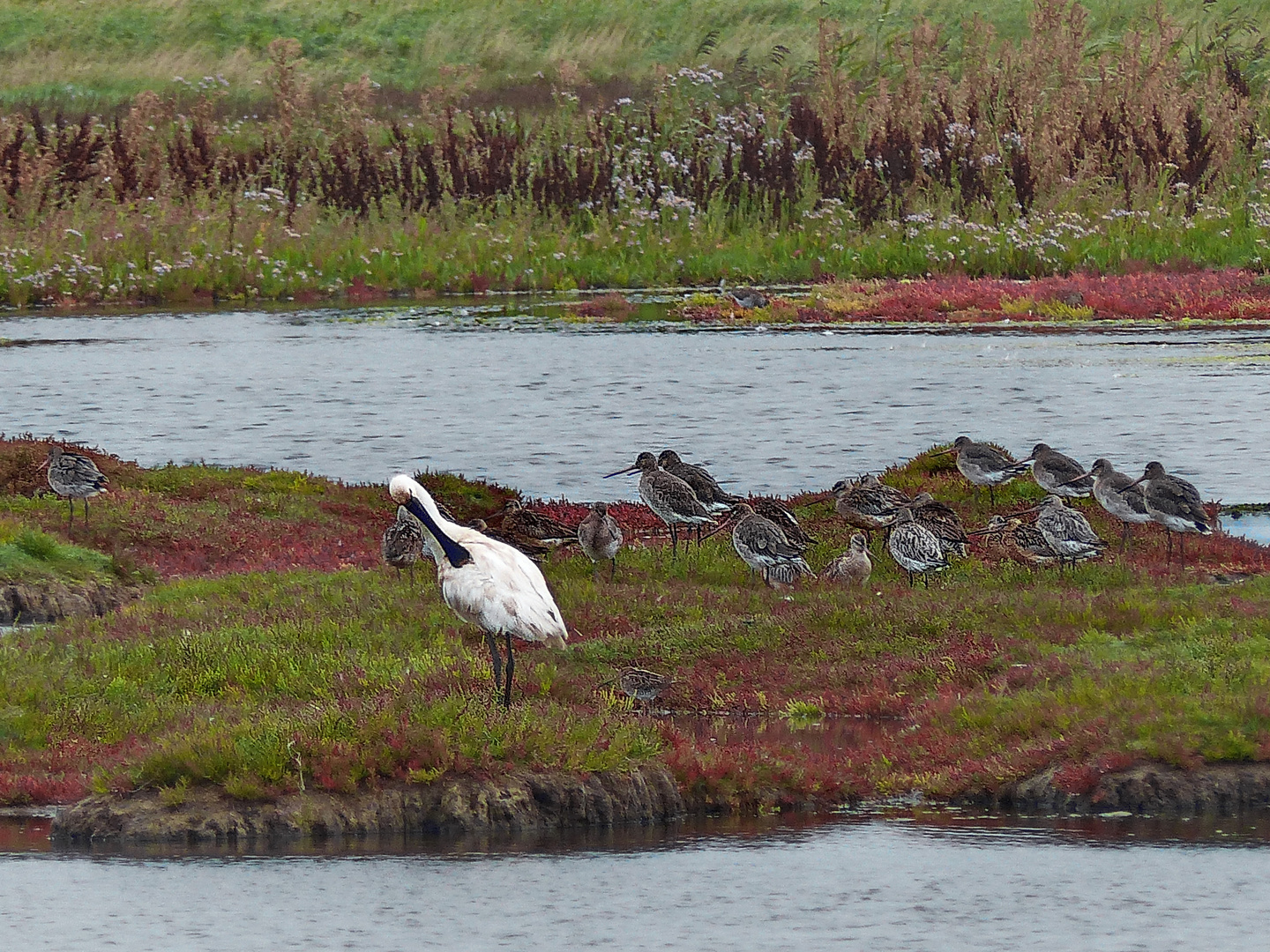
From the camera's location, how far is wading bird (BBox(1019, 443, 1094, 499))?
2042cm

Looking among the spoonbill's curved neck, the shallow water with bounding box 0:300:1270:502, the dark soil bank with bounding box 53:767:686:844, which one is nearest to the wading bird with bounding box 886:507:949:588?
the spoonbill's curved neck

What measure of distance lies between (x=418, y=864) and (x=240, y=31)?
6902 centimetres

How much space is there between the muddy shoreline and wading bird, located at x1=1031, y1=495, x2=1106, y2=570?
5.31m

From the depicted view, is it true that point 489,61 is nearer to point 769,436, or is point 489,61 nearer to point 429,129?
point 429,129

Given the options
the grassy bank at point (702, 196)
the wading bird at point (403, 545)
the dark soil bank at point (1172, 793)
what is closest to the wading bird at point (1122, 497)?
the wading bird at point (403, 545)

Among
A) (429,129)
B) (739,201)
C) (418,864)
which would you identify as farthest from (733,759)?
(429,129)

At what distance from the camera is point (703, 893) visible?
1077 cm

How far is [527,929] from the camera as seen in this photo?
10.1m

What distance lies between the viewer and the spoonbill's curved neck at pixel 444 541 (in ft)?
42.7

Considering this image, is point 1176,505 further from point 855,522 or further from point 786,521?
point 786,521

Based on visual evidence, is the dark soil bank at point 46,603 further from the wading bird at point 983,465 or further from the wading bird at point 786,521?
the wading bird at point 983,465

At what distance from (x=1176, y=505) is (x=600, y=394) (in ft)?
51.3

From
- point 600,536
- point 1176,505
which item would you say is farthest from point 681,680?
point 1176,505

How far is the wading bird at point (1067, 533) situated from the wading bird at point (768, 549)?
6.61 feet
